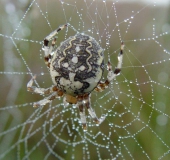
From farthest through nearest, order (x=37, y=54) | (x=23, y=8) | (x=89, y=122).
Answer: (x=37, y=54)
(x=89, y=122)
(x=23, y=8)

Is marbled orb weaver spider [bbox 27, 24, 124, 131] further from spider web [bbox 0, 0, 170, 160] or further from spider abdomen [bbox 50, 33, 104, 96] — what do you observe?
spider web [bbox 0, 0, 170, 160]

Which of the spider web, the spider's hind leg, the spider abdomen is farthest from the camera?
the spider web

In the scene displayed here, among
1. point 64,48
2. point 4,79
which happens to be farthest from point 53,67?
point 4,79

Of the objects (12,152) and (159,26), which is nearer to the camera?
(159,26)

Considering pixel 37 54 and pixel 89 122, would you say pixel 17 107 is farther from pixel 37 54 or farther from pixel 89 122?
pixel 89 122

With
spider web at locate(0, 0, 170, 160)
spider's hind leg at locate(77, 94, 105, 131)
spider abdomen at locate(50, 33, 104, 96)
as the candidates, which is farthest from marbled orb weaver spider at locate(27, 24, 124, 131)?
spider web at locate(0, 0, 170, 160)

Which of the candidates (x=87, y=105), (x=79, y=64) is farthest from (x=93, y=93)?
(x=79, y=64)
